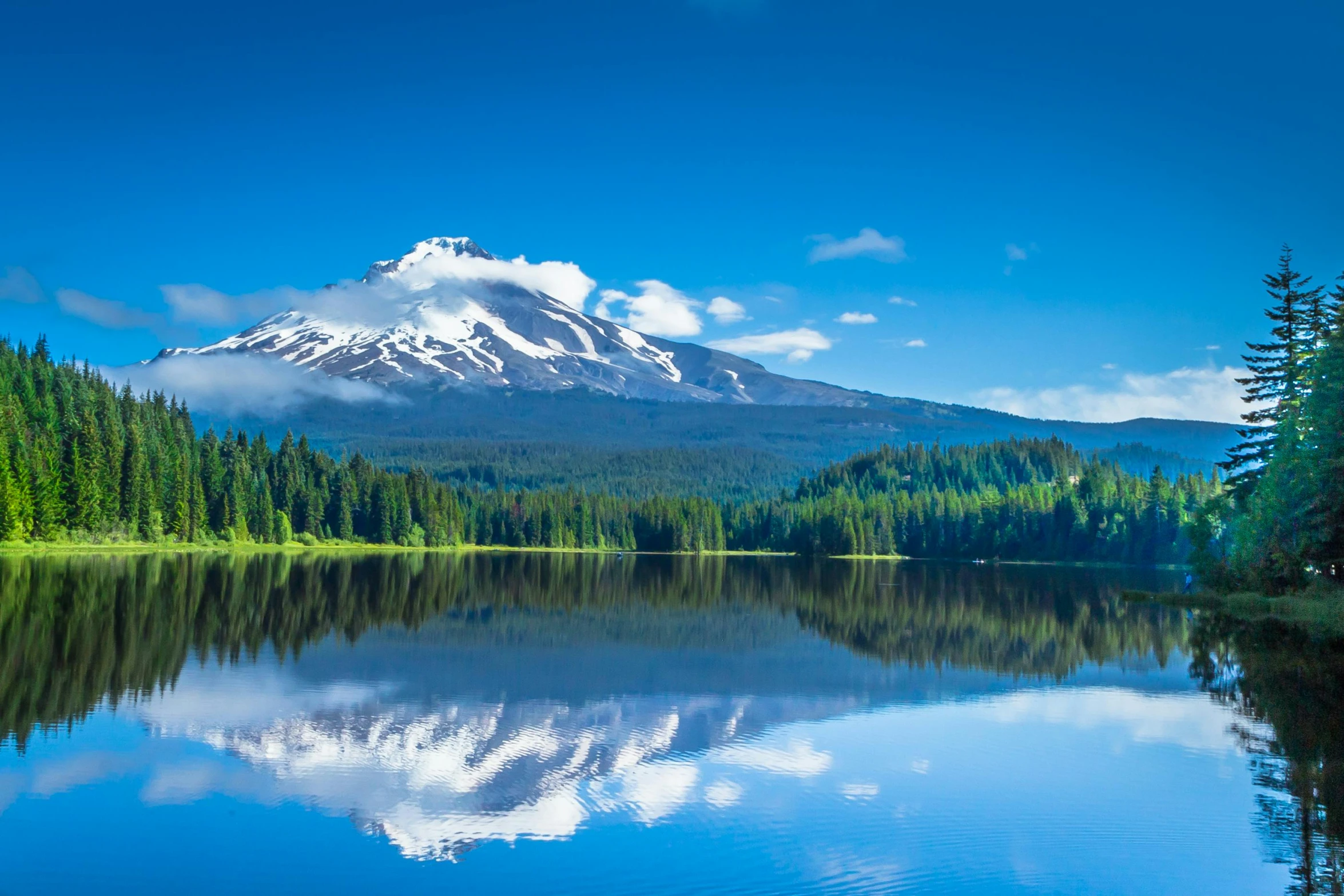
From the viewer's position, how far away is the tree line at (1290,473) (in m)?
42.4

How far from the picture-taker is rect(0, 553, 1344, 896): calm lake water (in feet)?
50.3

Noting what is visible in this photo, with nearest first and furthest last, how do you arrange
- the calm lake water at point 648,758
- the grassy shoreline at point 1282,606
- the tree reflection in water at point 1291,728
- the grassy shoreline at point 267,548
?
1. the calm lake water at point 648,758
2. the tree reflection in water at point 1291,728
3. the grassy shoreline at point 1282,606
4. the grassy shoreline at point 267,548

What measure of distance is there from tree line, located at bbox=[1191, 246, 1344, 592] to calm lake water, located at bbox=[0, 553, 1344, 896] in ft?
14.4

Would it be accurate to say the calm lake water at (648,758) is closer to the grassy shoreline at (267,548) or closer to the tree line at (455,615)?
the tree line at (455,615)

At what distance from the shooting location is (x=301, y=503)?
483 feet

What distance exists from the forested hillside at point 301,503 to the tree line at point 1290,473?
85073mm

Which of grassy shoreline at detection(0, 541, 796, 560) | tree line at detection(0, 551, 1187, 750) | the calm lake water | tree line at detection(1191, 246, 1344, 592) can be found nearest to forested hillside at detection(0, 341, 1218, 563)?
grassy shoreline at detection(0, 541, 796, 560)

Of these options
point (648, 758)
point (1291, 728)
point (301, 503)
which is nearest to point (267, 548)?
point (301, 503)

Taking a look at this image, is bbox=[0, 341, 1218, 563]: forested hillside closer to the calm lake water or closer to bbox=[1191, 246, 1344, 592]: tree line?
the calm lake water

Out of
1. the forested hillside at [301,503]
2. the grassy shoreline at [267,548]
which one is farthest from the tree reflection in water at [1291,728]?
the forested hillside at [301,503]

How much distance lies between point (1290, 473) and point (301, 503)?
12800 centimetres

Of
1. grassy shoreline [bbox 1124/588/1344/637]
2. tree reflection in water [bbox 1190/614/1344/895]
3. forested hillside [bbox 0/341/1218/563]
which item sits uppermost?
forested hillside [bbox 0/341/1218/563]

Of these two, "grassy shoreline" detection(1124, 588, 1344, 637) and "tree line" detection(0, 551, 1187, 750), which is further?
"grassy shoreline" detection(1124, 588, 1344, 637)

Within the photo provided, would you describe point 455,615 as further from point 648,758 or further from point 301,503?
point 301,503
